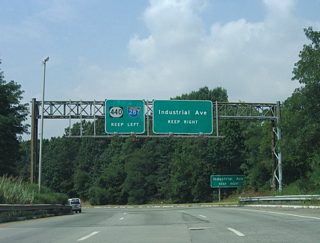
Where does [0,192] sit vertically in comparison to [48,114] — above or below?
below

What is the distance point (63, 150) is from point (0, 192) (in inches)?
5261

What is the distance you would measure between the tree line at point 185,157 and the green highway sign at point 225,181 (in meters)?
3.36

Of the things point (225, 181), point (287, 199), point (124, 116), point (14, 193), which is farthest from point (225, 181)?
point (14, 193)

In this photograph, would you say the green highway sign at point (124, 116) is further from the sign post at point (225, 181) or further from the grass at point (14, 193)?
the sign post at point (225, 181)

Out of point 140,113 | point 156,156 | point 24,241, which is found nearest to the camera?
point 24,241

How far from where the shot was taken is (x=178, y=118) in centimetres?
4478

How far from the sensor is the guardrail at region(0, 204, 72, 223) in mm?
25223

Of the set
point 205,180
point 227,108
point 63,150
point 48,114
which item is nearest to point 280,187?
point 227,108

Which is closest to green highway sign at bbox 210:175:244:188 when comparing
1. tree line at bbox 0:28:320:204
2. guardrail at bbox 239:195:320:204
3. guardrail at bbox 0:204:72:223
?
tree line at bbox 0:28:320:204

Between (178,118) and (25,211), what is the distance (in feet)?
62.3

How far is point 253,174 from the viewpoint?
77.1 meters

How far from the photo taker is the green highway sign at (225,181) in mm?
69688

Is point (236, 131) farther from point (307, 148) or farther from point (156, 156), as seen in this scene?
point (307, 148)

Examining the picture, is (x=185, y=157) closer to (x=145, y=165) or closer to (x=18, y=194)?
(x=145, y=165)
